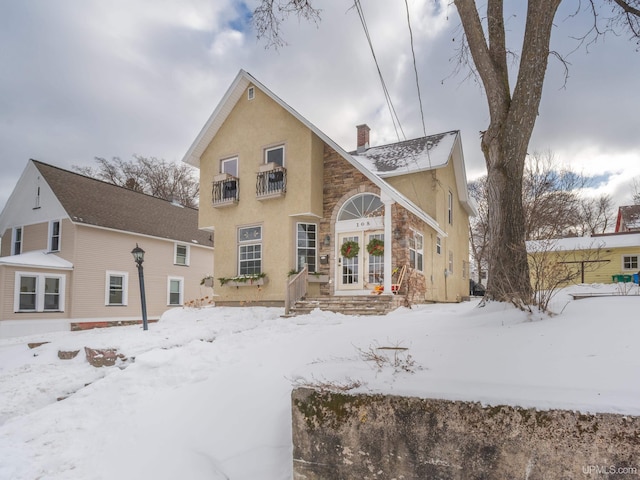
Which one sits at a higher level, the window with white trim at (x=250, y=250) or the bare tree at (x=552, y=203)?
the bare tree at (x=552, y=203)

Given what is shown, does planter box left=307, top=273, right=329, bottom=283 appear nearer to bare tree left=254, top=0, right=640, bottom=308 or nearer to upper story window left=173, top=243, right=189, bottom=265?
bare tree left=254, top=0, right=640, bottom=308

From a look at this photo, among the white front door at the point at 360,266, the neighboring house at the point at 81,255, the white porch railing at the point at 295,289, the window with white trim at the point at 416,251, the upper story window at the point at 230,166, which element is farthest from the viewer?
the neighboring house at the point at 81,255

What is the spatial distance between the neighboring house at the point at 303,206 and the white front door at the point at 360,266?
0.03 meters

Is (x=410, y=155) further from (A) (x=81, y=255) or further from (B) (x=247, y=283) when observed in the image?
(A) (x=81, y=255)

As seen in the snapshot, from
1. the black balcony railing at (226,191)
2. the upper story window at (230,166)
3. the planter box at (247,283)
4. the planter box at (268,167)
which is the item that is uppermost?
the upper story window at (230,166)

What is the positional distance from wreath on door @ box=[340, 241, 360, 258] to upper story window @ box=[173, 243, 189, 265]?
11.5 metres

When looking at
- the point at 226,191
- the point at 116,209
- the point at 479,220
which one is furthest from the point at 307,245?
the point at 479,220

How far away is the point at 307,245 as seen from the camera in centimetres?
1299

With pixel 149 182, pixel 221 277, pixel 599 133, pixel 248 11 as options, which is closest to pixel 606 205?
pixel 599 133

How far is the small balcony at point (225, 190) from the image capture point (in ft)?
45.4

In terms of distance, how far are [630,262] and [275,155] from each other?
1937cm

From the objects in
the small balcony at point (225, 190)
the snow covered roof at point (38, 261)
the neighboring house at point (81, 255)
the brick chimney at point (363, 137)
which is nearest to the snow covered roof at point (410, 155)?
the brick chimney at point (363, 137)

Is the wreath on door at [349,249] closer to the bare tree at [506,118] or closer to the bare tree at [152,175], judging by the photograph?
the bare tree at [506,118]

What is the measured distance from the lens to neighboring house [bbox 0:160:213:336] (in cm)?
1534
